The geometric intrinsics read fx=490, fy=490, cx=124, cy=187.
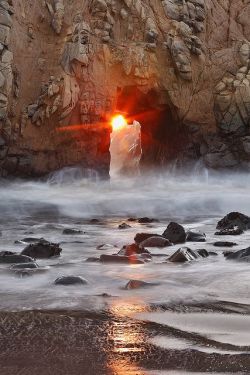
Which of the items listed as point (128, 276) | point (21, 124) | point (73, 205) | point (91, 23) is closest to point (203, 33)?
point (91, 23)

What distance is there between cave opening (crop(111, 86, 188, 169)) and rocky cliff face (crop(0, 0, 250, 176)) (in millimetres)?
54

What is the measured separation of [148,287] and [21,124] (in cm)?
1325

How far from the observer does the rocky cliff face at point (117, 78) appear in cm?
1616

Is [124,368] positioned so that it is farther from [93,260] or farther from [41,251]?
[41,251]

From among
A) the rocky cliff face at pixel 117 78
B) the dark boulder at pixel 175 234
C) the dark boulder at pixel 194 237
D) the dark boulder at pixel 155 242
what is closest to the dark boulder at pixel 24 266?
the dark boulder at pixel 155 242

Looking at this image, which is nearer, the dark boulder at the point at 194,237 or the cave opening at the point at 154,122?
the dark boulder at the point at 194,237

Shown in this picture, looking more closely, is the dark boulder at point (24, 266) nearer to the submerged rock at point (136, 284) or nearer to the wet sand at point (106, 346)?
the submerged rock at point (136, 284)

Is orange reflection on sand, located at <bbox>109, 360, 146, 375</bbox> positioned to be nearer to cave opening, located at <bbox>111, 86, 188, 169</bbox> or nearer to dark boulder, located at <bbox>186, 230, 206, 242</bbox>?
dark boulder, located at <bbox>186, 230, 206, 242</bbox>

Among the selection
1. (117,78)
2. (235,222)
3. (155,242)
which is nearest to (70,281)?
(155,242)

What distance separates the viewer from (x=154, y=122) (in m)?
20.9

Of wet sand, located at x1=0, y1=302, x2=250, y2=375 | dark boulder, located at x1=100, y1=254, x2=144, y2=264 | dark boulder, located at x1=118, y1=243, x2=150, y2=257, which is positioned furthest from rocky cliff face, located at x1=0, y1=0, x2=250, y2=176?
wet sand, located at x1=0, y1=302, x2=250, y2=375

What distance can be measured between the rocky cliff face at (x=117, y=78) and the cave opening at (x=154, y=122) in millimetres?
54

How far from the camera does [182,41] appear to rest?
1838cm

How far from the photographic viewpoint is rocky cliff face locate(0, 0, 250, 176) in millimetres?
16156
